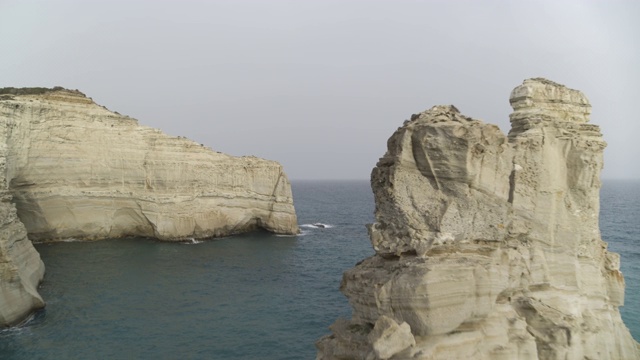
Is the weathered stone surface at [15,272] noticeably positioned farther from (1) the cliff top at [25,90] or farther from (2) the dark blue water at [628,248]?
(2) the dark blue water at [628,248]

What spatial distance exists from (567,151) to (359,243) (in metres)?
36.5

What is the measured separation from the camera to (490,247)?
32.2 ft

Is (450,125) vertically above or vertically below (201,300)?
above

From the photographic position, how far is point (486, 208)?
10.1 metres

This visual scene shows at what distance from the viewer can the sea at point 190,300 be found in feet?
63.5

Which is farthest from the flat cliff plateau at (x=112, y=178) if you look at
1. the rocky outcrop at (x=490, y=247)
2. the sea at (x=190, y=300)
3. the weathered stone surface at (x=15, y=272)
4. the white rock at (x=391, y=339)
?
the white rock at (x=391, y=339)

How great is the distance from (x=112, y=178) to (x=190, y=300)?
74.2ft

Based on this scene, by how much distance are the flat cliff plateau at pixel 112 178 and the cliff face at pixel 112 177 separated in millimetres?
91

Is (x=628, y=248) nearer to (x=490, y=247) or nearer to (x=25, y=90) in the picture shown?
(x=490, y=247)

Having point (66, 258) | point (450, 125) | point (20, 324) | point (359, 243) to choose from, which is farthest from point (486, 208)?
point (359, 243)

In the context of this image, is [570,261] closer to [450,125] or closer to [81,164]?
[450,125]

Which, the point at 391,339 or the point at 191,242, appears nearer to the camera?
the point at 391,339

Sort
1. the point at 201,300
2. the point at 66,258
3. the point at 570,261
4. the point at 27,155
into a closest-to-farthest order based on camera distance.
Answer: the point at 570,261 < the point at 201,300 < the point at 66,258 < the point at 27,155

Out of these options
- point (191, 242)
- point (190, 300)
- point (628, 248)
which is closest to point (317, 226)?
point (191, 242)
